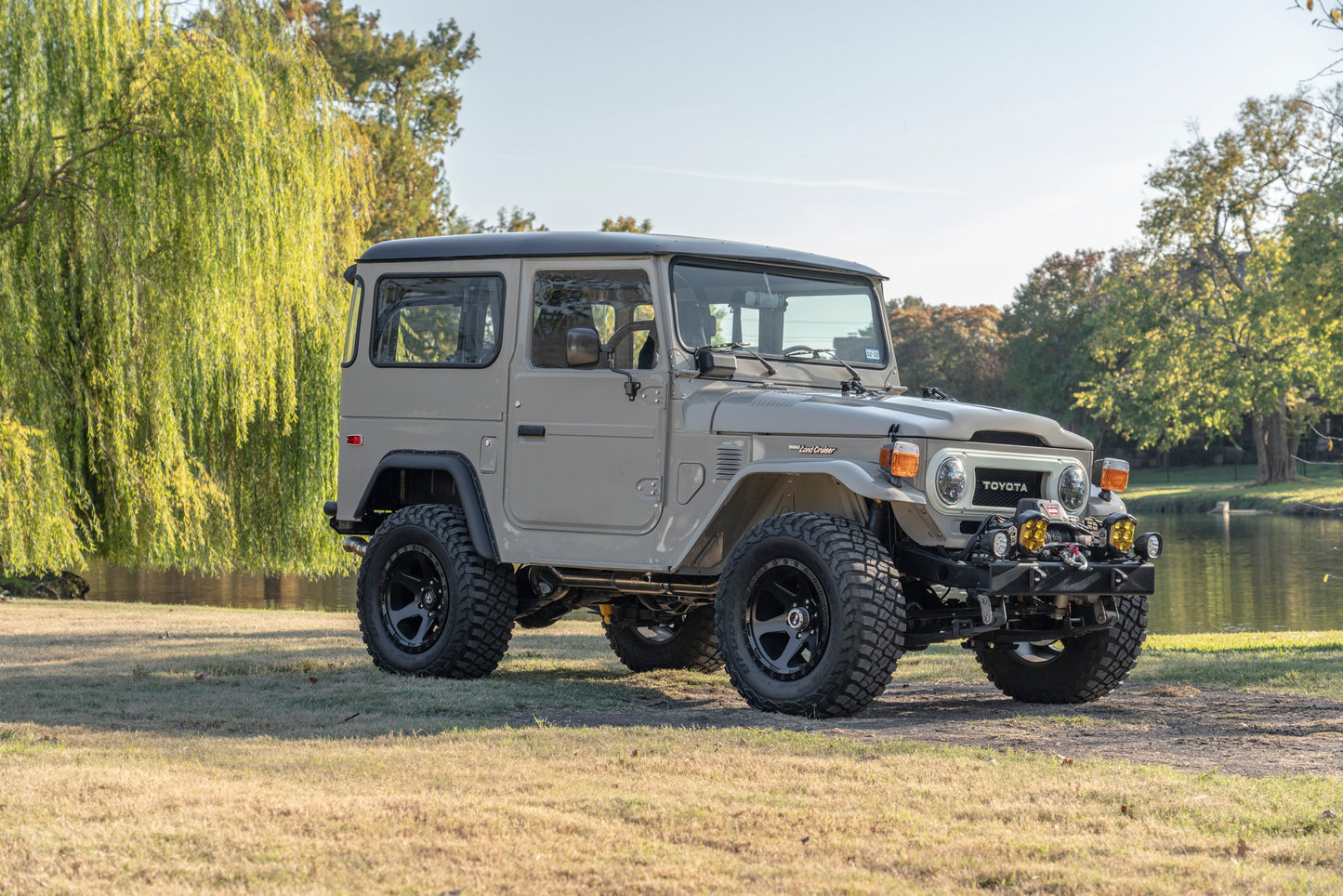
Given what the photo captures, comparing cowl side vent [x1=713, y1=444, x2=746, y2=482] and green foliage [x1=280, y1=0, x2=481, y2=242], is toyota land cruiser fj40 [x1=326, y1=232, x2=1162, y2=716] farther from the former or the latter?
green foliage [x1=280, y1=0, x2=481, y2=242]

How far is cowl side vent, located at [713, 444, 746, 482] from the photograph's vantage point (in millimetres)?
8312

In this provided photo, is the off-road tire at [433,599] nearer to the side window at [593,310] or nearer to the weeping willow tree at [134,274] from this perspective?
the side window at [593,310]

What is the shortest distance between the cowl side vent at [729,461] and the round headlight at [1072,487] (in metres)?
1.89

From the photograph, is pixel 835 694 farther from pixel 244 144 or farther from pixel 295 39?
pixel 295 39

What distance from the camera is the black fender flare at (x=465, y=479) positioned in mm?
9320

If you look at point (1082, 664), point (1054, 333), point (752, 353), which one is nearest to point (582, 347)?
point (752, 353)

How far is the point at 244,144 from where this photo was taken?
1623 centimetres

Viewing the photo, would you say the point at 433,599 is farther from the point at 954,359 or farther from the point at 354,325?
the point at 954,359

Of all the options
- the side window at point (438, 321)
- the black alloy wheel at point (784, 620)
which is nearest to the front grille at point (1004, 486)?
the black alloy wheel at point (784, 620)

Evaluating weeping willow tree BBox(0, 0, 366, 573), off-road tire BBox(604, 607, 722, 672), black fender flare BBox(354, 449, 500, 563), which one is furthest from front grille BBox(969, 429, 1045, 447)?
weeping willow tree BBox(0, 0, 366, 573)

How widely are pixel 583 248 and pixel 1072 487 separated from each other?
3.33 metres

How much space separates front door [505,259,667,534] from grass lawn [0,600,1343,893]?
3.97 ft

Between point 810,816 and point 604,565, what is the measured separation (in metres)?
3.87

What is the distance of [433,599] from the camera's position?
31.7ft
